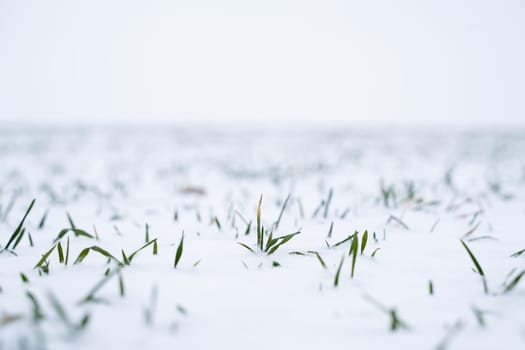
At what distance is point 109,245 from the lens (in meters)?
1.48

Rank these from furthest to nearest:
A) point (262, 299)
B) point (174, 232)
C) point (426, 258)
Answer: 1. point (174, 232)
2. point (426, 258)
3. point (262, 299)

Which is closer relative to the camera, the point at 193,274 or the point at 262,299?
the point at 262,299

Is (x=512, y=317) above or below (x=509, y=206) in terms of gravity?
below

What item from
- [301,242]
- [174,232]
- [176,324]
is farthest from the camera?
[174,232]

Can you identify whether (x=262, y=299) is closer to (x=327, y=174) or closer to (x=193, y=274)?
(x=193, y=274)

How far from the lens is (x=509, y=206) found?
2268 millimetres

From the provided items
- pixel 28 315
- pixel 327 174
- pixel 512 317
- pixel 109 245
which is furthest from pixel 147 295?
pixel 327 174

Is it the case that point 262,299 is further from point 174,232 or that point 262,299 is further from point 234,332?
point 174,232

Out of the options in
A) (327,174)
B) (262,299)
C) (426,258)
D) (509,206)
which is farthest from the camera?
(327,174)

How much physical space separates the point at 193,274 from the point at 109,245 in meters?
0.62

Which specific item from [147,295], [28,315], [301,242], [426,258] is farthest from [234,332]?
[426,258]

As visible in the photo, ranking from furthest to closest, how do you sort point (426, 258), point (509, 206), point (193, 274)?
point (509, 206) → point (426, 258) → point (193, 274)

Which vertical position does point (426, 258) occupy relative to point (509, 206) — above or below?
below

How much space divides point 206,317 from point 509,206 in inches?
98.2
